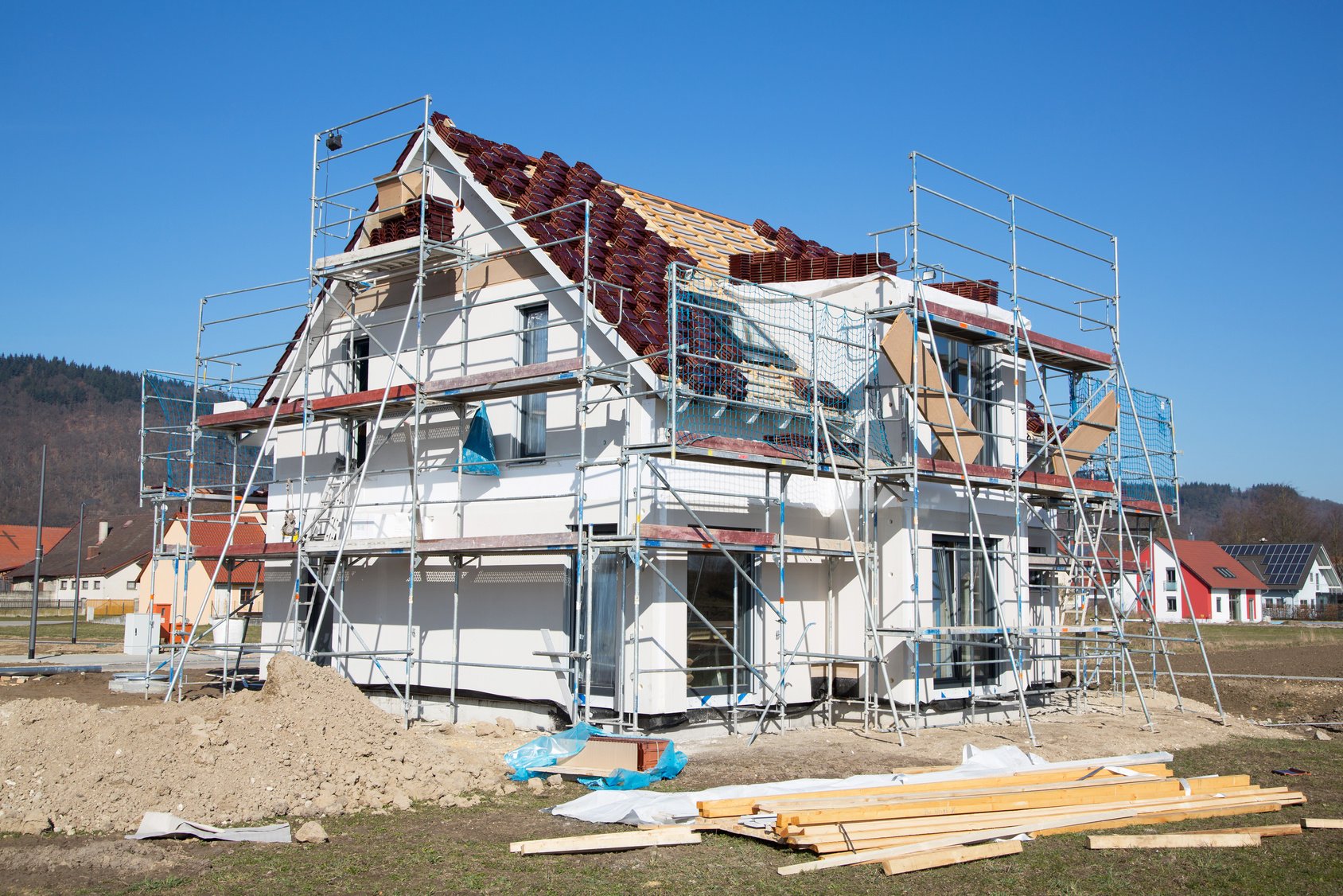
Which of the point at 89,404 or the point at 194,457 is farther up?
the point at 89,404

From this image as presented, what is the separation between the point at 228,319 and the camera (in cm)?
2031

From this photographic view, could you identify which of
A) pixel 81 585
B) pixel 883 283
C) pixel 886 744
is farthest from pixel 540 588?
pixel 81 585

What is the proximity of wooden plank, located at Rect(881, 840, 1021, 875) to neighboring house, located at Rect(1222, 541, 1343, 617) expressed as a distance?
281 ft

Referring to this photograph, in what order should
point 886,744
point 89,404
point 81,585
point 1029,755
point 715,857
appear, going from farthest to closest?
point 89,404, point 81,585, point 886,744, point 1029,755, point 715,857

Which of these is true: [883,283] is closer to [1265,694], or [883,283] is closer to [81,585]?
[1265,694]

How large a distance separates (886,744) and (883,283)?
20.5ft

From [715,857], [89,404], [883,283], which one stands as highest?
[89,404]

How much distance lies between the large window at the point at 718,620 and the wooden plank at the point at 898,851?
5479 millimetres

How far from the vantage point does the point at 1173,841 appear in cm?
930

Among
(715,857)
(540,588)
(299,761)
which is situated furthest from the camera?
(540,588)

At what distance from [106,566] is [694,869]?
73.2 m

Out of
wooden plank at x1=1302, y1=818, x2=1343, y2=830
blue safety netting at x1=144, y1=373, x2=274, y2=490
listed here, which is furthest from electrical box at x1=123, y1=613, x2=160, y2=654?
wooden plank at x1=1302, y1=818, x2=1343, y2=830

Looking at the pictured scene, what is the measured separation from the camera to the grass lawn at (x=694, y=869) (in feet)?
26.6

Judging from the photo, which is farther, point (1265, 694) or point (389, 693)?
point (1265, 694)
